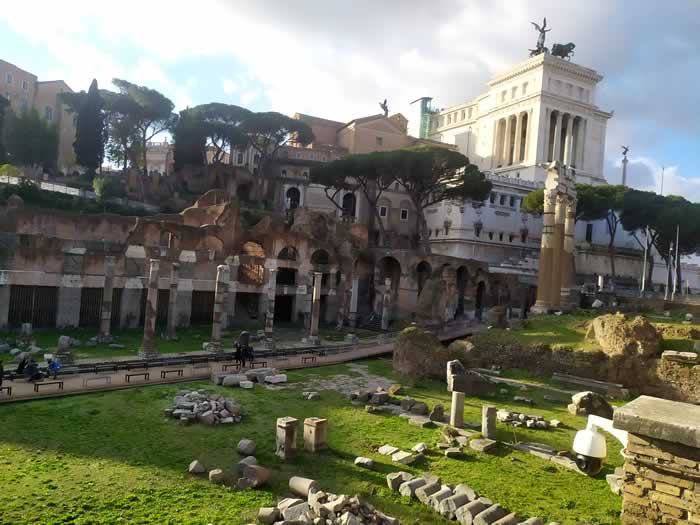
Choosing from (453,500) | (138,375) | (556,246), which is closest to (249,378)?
(138,375)

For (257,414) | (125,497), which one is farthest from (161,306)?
(125,497)

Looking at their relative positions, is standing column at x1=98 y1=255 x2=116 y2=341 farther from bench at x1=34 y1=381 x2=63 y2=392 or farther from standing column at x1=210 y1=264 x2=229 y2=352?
bench at x1=34 y1=381 x2=63 y2=392

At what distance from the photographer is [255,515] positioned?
8883 millimetres

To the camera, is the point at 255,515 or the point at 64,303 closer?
the point at 255,515

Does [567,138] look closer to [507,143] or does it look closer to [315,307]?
[507,143]

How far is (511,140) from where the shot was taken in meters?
73.9

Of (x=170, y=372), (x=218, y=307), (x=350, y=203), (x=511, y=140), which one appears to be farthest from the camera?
(x=511, y=140)

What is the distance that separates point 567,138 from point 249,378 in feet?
211

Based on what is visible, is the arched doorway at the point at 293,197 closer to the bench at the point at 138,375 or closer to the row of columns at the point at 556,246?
the row of columns at the point at 556,246

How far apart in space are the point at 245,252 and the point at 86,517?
95.7 ft

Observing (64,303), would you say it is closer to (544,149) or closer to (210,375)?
(210,375)

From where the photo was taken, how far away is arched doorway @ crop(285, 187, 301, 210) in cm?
5734

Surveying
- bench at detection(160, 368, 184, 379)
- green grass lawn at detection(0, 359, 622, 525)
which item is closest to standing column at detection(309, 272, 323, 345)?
bench at detection(160, 368, 184, 379)

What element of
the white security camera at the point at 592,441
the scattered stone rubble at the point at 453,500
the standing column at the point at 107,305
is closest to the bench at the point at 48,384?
the standing column at the point at 107,305
